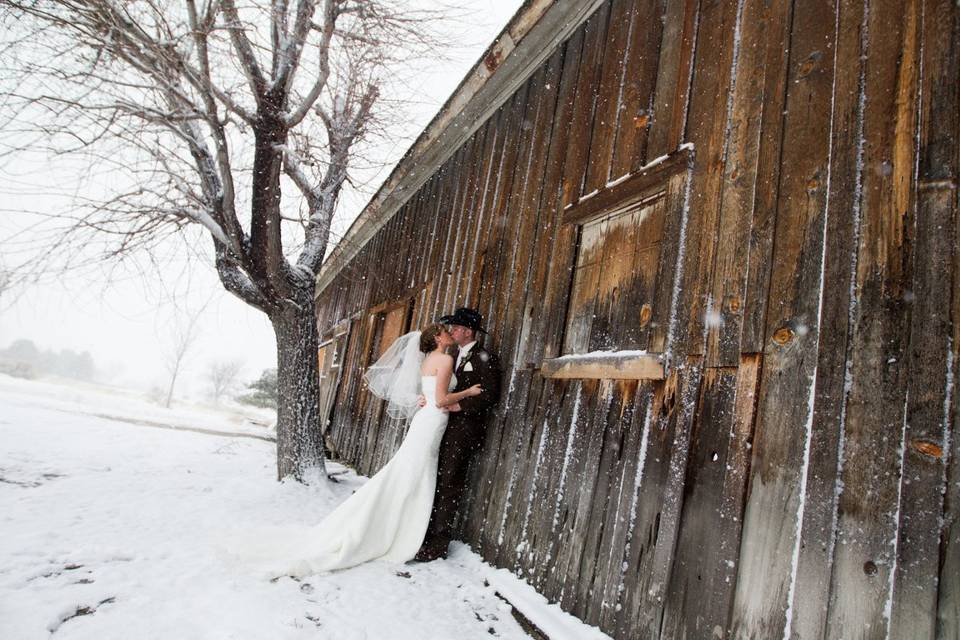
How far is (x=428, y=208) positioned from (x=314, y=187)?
62.6 inches

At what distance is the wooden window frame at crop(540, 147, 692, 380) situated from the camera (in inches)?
90.9

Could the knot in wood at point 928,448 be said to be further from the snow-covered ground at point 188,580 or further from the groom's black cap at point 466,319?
the groom's black cap at point 466,319

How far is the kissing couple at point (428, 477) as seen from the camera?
10.9 feet

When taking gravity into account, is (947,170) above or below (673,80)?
below

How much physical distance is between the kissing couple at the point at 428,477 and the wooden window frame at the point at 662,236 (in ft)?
2.69

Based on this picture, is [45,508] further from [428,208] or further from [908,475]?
[908,475]

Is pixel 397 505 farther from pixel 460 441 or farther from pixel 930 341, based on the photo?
pixel 930 341

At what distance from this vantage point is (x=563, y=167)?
351 cm

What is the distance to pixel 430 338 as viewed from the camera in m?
4.01

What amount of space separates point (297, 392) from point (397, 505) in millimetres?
2867

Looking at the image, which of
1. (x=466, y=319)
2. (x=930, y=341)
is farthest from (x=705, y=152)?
(x=466, y=319)

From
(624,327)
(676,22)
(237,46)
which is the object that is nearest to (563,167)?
(676,22)

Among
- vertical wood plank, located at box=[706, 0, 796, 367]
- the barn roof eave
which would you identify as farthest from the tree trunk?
vertical wood plank, located at box=[706, 0, 796, 367]

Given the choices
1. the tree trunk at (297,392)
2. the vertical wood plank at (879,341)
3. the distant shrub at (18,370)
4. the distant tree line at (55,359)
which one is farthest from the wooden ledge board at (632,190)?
the distant tree line at (55,359)
